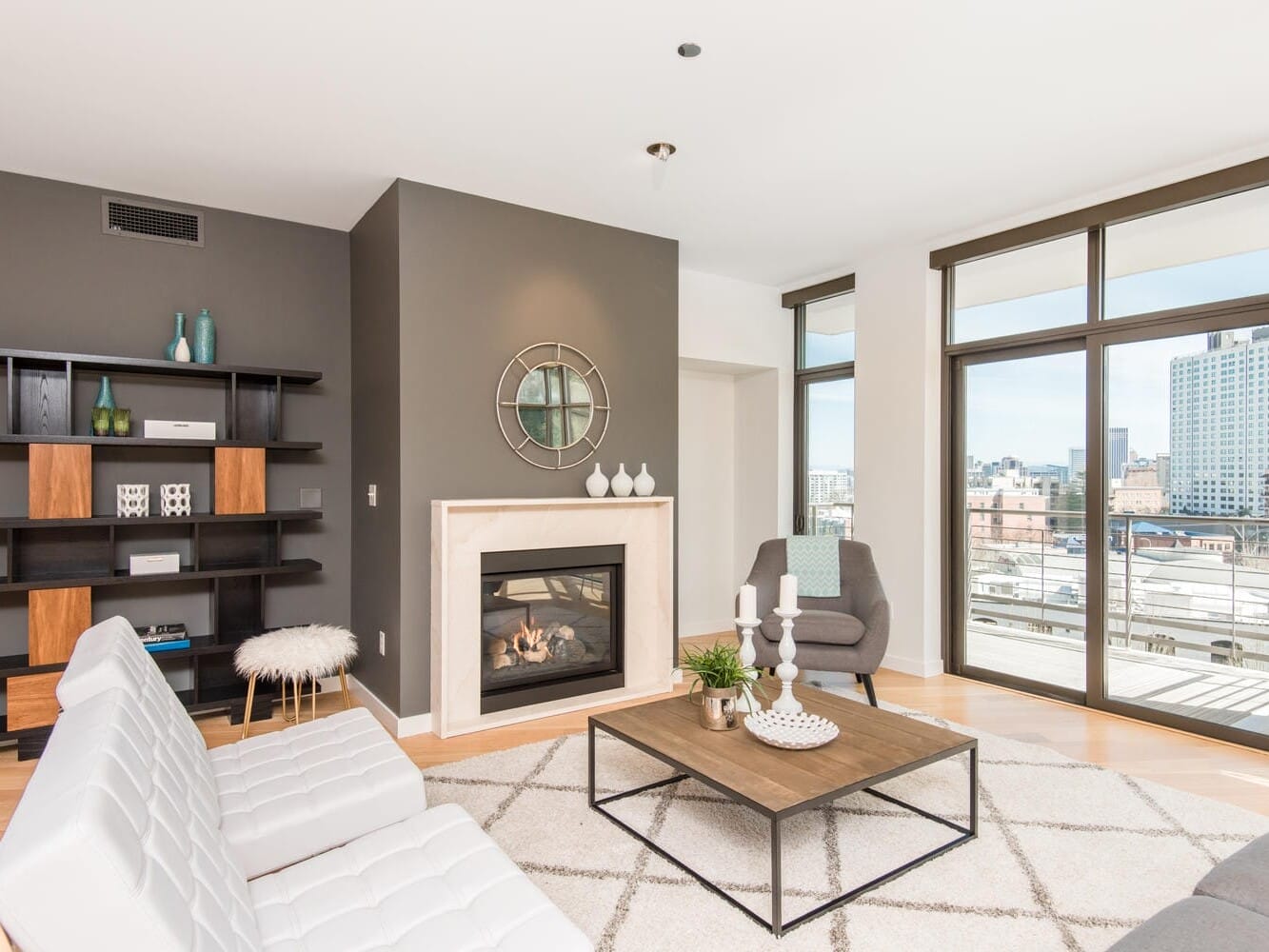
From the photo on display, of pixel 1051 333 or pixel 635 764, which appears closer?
pixel 635 764

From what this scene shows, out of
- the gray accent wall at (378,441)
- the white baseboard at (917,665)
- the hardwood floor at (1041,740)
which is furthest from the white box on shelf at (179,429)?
the white baseboard at (917,665)

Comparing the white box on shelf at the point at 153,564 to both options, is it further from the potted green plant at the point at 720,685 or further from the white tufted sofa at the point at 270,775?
the potted green plant at the point at 720,685

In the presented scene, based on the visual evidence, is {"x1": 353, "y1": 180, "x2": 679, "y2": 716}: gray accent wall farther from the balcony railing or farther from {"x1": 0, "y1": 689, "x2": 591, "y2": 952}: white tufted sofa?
the balcony railing

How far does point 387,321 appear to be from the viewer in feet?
12.5

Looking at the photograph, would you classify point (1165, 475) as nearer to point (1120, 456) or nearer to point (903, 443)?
point (1120, 456)

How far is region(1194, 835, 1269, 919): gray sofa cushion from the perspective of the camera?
59.4 inches

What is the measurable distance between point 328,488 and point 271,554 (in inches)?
18.8

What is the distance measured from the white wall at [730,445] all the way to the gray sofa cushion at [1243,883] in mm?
4000

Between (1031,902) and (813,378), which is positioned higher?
(813,378)

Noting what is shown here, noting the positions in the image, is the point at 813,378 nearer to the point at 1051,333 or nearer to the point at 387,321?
the point at 1051,333

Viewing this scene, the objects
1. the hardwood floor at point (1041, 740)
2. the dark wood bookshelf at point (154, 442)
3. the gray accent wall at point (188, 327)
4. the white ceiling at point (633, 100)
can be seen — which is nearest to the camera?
the white ceiling at point (633, 100)

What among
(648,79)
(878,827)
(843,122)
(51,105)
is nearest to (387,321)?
(51,105)

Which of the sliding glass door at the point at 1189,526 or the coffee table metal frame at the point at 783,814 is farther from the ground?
the sliding glass door at the point at 1189,526

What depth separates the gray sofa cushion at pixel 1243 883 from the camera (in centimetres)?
151
